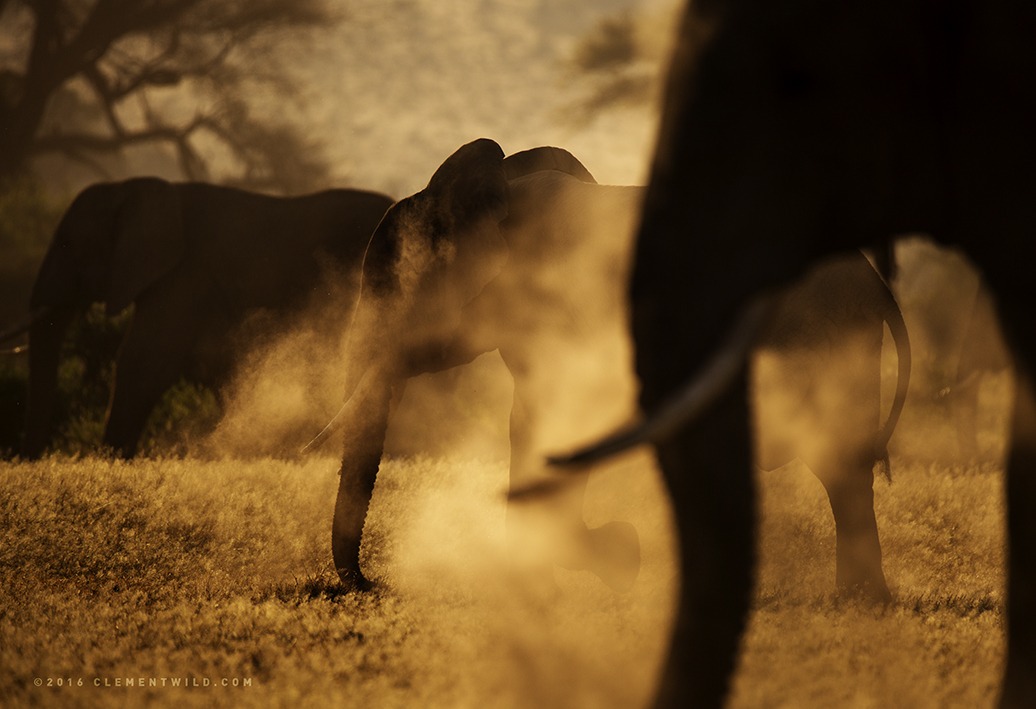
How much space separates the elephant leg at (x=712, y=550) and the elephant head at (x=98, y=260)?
7.73 metres

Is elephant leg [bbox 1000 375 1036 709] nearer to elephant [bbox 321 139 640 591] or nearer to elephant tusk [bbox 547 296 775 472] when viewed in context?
elephant tusk [bbox 547 296 775 472]

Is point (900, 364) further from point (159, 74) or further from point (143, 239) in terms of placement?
point (159, 74)

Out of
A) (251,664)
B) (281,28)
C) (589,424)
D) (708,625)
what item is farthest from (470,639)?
(281,28)

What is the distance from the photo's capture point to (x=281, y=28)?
21.6m

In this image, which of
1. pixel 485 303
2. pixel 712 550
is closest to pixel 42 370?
pixel 485 303

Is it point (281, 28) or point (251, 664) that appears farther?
point (281, 28)

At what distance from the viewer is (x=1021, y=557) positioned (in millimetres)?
2631

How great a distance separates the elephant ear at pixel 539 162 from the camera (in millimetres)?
5617

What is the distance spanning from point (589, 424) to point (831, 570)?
184cm

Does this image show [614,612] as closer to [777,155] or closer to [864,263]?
[864,263]

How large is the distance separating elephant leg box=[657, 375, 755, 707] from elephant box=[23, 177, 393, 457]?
730 cm

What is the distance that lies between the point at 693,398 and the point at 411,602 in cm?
277

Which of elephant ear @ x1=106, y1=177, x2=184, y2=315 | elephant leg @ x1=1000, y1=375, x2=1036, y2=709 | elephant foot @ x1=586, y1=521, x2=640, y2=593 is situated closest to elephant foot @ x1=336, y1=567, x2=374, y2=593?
elephant foot @ x1=586, y1=521, x2=640, y2=593

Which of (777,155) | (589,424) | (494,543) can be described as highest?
(777,155)
